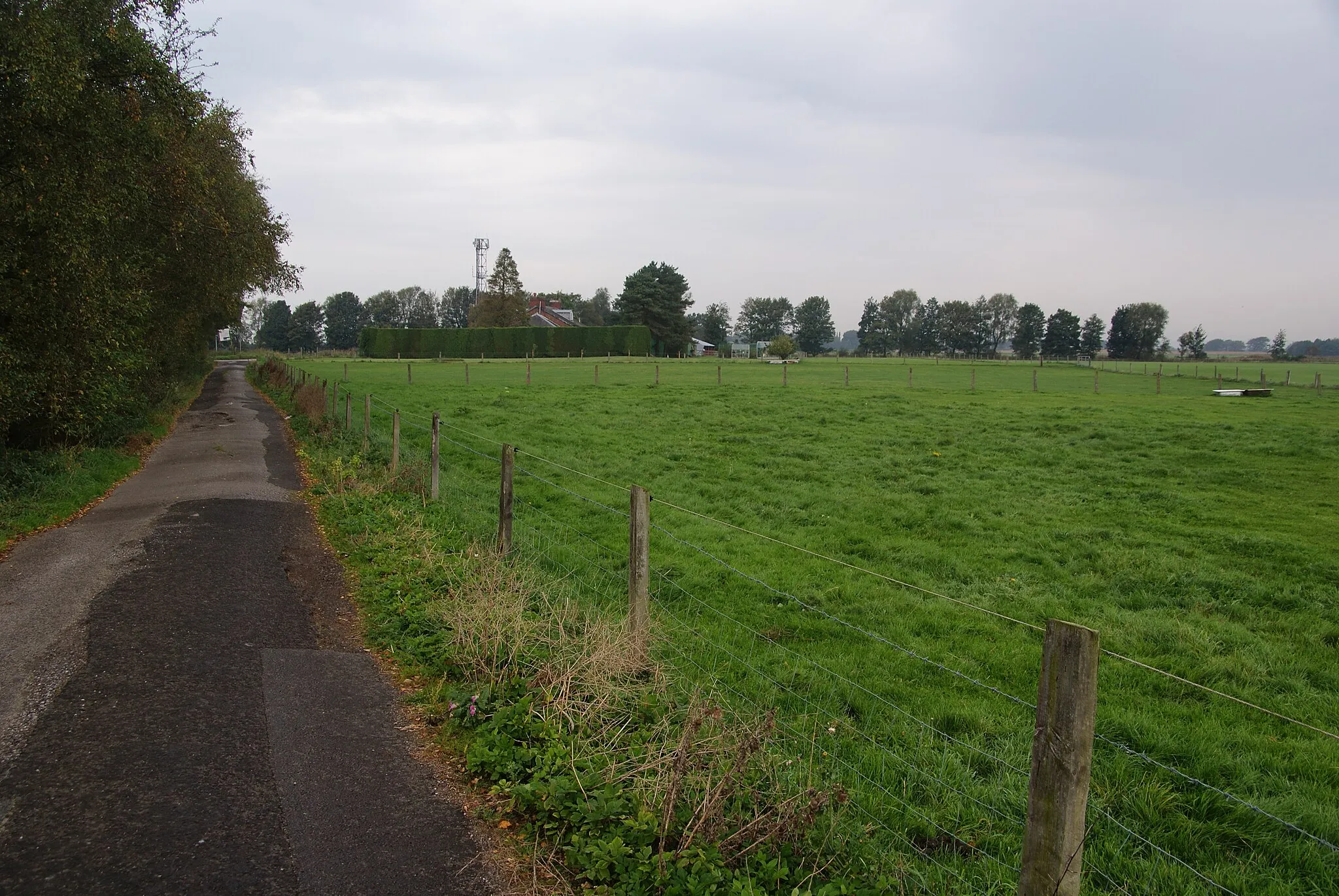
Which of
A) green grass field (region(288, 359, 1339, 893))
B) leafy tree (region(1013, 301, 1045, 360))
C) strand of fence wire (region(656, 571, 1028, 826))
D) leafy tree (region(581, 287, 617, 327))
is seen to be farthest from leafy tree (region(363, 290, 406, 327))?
strand of fence wire (region(656, 571, 1028, 826))

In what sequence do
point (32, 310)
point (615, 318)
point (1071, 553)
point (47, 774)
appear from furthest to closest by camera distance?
point (615, 318) → point (32, 310) → point (1071, 553) → point (47, 774)

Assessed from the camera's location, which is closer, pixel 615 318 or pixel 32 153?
pixel 32 153

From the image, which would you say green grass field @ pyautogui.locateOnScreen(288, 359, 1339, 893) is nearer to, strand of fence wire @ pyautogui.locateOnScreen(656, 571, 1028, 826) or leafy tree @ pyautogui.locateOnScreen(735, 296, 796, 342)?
strand of fence wire @ pyautogui.locateOnScreen(656, 571, 1028, 826)

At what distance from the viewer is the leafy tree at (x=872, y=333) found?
149 meters

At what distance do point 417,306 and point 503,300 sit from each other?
240 ft

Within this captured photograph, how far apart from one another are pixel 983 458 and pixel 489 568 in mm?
→ 13071

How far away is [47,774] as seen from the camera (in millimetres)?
4375

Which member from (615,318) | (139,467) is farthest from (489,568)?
(615,318)

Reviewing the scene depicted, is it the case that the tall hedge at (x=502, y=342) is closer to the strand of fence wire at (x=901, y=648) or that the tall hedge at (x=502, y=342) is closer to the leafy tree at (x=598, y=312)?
the leafy tree at (x=598, y=312)

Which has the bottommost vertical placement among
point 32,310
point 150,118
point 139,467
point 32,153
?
point 139,467

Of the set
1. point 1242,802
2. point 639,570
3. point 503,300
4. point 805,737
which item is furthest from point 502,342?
point 1242,802

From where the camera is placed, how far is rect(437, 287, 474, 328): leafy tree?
503 ft

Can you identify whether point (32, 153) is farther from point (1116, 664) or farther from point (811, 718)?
point (1116, 664)

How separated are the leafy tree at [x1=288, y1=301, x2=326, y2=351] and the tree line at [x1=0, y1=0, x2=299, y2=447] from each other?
460 feet
